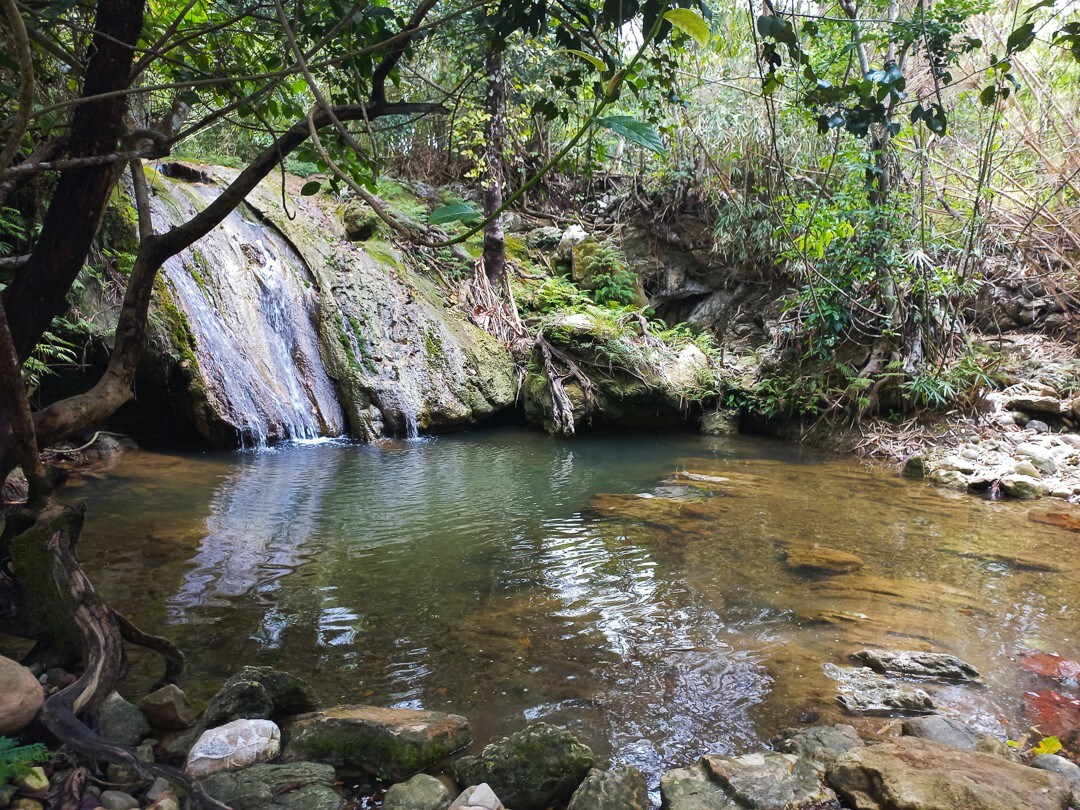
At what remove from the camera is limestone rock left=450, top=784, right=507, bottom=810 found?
1.89 metres

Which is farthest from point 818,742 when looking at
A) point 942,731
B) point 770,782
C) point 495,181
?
point 495,181

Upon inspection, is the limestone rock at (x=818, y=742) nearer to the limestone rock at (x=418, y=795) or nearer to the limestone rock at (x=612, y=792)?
the limestone rock at (x=612, y=792)

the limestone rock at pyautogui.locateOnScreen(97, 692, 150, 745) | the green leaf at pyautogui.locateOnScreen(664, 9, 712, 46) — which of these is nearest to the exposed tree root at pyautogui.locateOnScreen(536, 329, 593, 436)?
the limestone rock at pyautogui.locateOnScreen(97, 692, 150, 745)

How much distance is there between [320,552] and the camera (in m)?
4.27

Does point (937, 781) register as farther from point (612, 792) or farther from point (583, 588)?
point (583, 588)

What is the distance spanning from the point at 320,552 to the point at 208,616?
1.10m

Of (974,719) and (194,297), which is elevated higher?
(194,297)

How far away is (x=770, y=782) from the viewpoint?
80.3 inches

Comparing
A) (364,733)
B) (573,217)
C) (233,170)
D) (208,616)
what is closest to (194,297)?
(233,170)

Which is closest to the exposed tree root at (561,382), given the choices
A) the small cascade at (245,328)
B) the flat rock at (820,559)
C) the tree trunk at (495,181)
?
the tree trunk at (495,181)

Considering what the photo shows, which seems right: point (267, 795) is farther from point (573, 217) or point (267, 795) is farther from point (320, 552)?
point (573, 217)

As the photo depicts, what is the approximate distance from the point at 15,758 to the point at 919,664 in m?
3.09

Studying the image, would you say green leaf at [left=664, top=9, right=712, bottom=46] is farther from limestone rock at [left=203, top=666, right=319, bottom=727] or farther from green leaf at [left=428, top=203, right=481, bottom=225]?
limestone rock at [left=203, top=666, right=319, bottom=727]

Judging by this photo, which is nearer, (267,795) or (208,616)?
(267,795)
